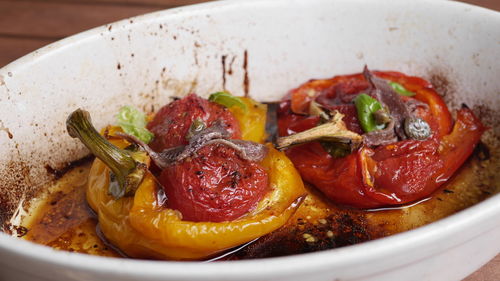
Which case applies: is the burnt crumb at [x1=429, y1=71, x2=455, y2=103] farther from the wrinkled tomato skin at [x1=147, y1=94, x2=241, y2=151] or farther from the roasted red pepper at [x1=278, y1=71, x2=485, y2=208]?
the wrinkled tomato skin at [x1=147, y1=94, x2=241, y2=151]

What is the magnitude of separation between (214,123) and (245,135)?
8.9 inches

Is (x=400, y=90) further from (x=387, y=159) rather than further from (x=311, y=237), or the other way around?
(x=311, y=237)

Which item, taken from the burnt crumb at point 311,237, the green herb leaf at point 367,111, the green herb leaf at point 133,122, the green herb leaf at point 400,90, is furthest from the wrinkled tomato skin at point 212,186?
the green herb leaf at point 400,90

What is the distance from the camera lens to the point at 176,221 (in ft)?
5.75

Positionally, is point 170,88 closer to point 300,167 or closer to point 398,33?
point 300,167

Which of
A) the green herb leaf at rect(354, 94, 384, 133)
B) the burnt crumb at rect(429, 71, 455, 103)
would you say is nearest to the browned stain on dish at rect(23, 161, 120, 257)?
the green herb leaf at rect(354, 94, 384, 133)

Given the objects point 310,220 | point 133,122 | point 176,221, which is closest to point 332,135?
point 310,220

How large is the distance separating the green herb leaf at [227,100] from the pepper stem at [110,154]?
53cm

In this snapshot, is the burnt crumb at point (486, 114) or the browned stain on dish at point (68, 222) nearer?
the browned stain on dish at point (68, 222)

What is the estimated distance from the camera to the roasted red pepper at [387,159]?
6.79 feet

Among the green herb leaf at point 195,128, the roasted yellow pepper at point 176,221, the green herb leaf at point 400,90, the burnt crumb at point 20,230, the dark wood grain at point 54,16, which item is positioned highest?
the dark wood grain at point 54,16

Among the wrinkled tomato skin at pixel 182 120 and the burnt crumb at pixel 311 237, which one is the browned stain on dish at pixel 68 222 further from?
the burnt crumb at pixel 311 237

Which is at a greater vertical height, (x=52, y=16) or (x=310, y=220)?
(x=52, y=16)

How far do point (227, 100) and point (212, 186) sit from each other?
52 cm
